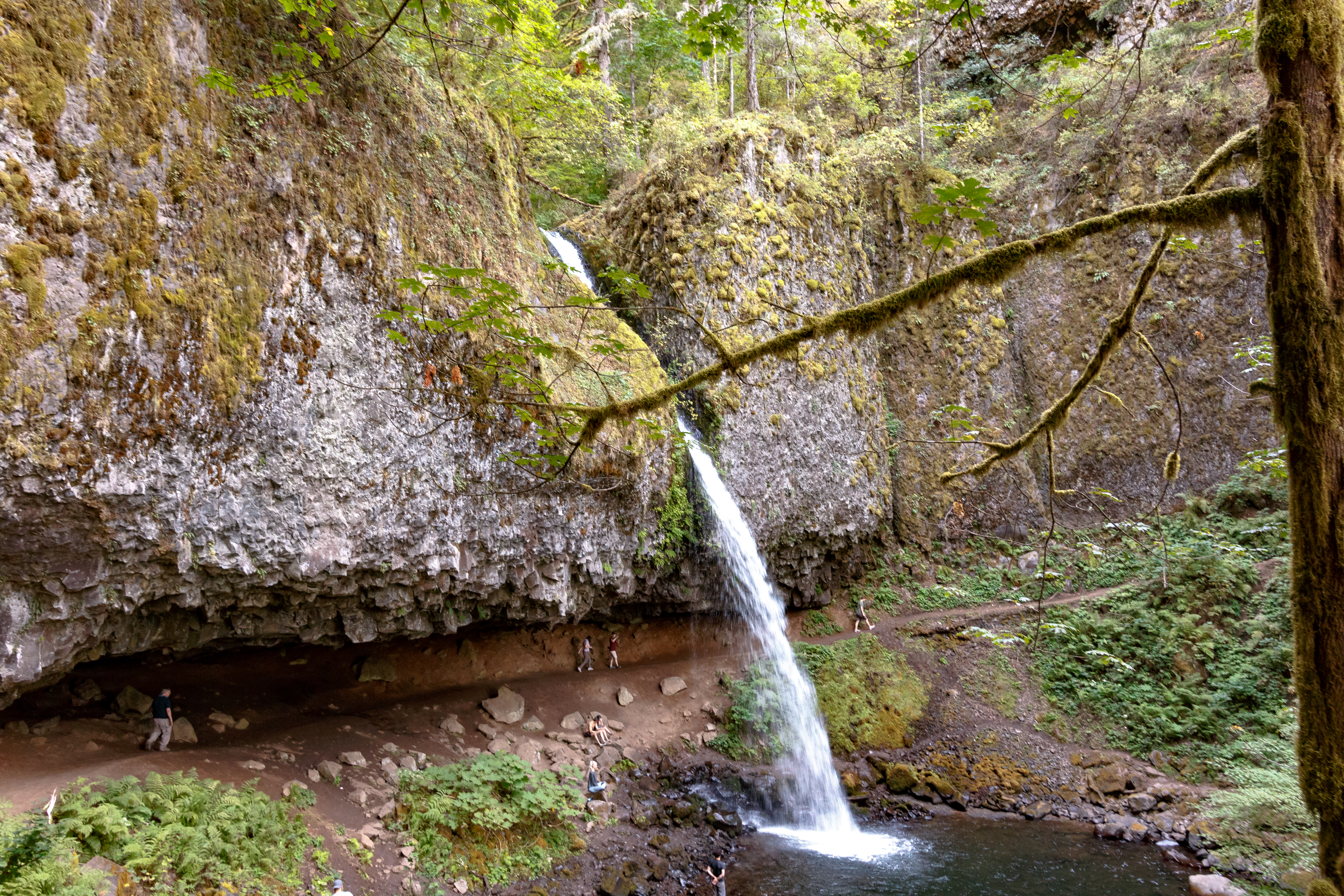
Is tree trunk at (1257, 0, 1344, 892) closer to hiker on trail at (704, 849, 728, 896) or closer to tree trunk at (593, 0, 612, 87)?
hiker on trail at (704, 849, 728, 896)

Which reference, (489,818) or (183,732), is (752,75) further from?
(183,732)

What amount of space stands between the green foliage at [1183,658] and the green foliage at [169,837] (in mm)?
12769

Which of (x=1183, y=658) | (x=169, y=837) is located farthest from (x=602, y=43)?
(x=1183, y=658)

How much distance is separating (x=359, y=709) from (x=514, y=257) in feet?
23.5

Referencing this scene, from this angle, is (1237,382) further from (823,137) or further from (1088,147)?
(823,137)

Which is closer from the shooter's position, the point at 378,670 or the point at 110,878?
the point at 110,878

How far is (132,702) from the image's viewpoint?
857cm

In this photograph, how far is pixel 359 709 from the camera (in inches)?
415

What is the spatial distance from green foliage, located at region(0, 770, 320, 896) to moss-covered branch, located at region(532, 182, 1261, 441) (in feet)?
19.0

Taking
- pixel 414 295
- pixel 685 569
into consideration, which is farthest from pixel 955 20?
pixel 685 569

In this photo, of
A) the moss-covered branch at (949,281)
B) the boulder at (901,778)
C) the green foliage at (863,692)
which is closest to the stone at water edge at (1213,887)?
the boulder at (901,778)

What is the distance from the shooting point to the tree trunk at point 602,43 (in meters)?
17.6

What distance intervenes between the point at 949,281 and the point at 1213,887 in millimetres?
10150

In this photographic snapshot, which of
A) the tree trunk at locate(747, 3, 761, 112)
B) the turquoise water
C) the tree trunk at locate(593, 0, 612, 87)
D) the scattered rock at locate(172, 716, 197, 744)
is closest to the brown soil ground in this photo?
the scattered rock at locate(172, 716, 197, 744)
